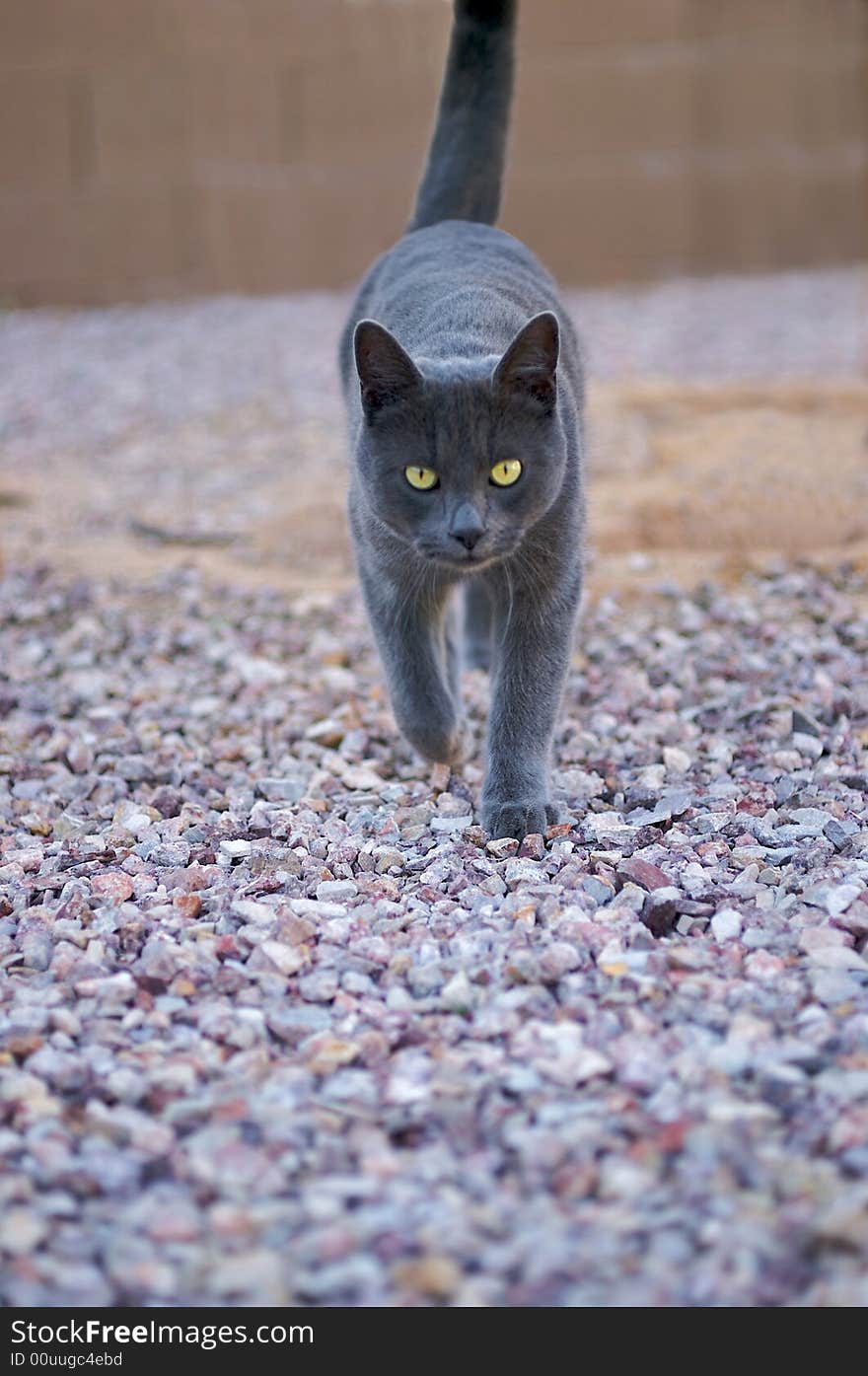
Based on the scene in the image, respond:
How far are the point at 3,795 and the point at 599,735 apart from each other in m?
1.22

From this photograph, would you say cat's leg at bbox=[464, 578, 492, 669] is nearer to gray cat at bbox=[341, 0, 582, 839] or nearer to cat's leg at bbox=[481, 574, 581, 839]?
gray cat at bbox=[341, 0, 582, 839]

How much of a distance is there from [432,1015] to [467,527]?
0.82 meters

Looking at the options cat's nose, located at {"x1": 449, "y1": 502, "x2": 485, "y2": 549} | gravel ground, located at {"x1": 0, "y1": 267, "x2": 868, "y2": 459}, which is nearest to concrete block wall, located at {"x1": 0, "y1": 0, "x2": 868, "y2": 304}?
gravel ground, located at {"x1": 0, "y1": 267, "x2": 868, "y2": 459}

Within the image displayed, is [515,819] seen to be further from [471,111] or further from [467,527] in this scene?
[471,111]

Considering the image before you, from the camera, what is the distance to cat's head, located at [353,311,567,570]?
7.64 feet

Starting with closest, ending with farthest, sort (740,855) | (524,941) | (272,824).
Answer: (524,941)
(740,855)
(272,824)

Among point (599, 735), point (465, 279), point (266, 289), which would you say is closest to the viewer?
point (465, 279)

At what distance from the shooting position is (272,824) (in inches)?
99.7

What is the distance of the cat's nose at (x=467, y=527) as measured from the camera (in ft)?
7.53

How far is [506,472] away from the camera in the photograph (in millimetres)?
2387

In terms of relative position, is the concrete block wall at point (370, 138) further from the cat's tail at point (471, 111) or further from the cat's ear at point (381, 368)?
the cat's ear at point (381, 368)

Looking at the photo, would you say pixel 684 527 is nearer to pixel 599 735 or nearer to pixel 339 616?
pixel 339 616

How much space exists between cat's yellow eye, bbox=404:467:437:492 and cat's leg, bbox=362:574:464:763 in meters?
0.36

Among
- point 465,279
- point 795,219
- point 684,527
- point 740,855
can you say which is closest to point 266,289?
point 795,219
